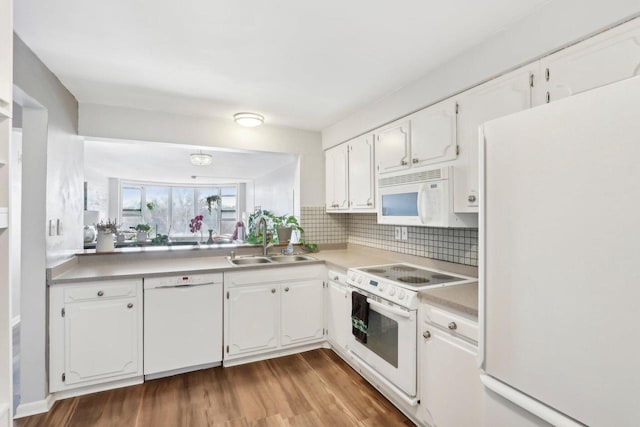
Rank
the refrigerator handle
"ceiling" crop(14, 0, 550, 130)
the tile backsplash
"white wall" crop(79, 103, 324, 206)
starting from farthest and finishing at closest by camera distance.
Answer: "white wall" crop(79, 103, 324, 206) < the tile backsplash < "ceiling" crop(14, 0, 550, 130) < the refrigerator handle

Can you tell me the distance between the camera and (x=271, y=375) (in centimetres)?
261

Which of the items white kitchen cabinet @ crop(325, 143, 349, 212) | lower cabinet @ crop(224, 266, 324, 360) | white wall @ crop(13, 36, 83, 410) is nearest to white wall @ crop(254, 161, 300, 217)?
white kitchen cabinet @ crop(325, 143, 349, 212)

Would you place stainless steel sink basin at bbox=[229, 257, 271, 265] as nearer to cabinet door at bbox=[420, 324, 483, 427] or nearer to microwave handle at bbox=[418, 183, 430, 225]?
microwave handle at bbox=[418, 183, 430, 225]

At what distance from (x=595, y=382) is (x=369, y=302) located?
1.51 metres

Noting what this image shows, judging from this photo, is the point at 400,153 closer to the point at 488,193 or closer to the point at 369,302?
the point at 369,302

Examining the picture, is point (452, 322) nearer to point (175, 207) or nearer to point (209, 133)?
point (209, 133)

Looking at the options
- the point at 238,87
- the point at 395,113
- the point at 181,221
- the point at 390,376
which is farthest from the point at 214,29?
the point at 181,221

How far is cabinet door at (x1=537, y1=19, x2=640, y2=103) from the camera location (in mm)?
1257

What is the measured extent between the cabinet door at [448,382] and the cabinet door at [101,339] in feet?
6.87

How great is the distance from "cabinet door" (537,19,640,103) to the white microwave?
2.20 ft

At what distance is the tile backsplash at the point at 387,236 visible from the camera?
233 cm

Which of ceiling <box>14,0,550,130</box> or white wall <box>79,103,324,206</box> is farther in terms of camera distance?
white wall <box>79,103,324,206</box>

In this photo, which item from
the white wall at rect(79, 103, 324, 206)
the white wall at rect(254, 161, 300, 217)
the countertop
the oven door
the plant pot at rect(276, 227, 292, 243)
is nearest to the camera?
the countertop

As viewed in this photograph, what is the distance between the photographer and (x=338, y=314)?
287cm
